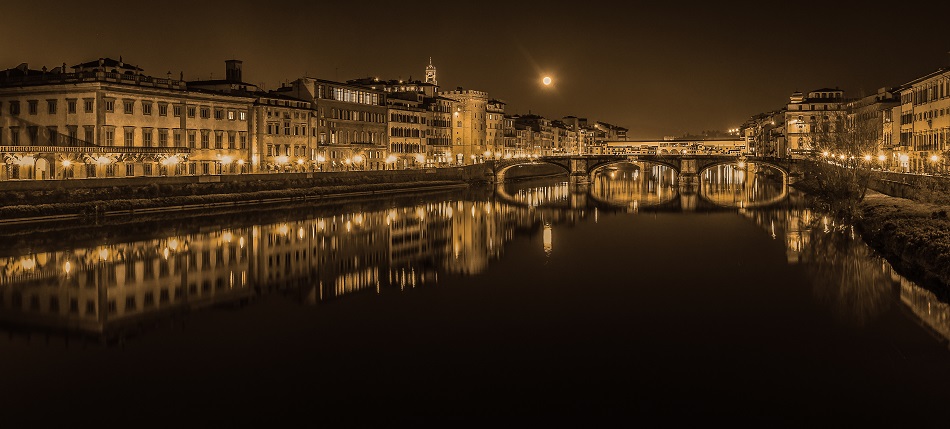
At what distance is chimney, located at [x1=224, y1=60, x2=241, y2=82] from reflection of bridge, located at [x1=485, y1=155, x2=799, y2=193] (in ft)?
107

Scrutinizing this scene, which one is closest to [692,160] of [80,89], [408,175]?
[408,175]

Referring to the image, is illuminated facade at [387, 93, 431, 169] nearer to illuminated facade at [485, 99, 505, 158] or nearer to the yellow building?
the yellow building

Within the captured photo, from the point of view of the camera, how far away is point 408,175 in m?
→ 82.4

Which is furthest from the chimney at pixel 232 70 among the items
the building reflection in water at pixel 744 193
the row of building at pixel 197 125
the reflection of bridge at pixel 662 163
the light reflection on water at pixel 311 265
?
the building reflection in water at pixel 744 193

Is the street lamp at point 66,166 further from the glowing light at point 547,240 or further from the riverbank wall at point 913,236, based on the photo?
the riverbank wall at point 913,236

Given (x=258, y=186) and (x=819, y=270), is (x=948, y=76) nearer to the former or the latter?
(x=819, y=270)

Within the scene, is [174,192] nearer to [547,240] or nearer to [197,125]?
[197,125]

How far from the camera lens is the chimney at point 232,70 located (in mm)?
75875

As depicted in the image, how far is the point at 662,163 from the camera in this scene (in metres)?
99.3

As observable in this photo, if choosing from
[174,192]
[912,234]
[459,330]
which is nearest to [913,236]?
[912,234]

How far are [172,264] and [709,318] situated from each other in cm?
2052

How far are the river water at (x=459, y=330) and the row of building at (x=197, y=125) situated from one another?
14.4m

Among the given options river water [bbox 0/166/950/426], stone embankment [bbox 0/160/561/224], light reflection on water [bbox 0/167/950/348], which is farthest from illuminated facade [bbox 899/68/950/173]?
stone embankment [bbox 0/160/561/224]

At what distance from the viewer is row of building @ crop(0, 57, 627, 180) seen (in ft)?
180
